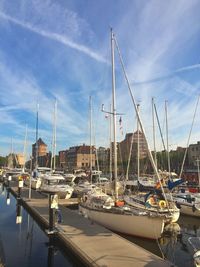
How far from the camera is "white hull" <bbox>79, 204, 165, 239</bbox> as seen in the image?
18875 mm

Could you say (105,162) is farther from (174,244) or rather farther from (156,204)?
(174,244)

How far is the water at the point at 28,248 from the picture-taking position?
15.8 meters

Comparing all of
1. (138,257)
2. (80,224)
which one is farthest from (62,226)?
(138,257)

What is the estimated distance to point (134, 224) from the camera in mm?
19547

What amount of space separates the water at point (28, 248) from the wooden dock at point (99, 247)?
730 millimetres

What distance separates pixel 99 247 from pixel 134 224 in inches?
207

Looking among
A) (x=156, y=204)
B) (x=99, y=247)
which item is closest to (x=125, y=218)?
(x=156, y=204)

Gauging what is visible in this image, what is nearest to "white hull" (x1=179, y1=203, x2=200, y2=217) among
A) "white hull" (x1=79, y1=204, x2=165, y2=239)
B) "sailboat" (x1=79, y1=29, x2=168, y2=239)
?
"sailboat" (x1=79, y1=29, x2=168, y2=239)

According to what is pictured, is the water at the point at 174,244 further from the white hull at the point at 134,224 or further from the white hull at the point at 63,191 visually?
the white hull at the point at 63,191

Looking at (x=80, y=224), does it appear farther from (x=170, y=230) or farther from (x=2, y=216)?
(x=2, y=216)

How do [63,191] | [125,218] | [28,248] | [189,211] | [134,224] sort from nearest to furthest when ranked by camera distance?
1. [28,248]
2. [134,224]
3. [125,218]
4. [189,211]
5. [63,191]

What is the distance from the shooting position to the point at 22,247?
60.8 feet

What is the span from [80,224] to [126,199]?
363 inches

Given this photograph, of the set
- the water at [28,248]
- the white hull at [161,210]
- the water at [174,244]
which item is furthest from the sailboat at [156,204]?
the water at [28,248]
